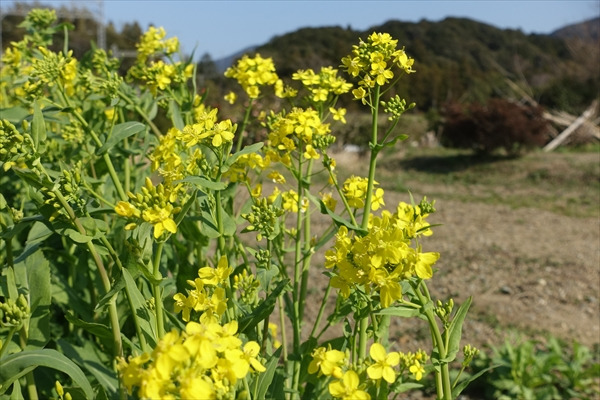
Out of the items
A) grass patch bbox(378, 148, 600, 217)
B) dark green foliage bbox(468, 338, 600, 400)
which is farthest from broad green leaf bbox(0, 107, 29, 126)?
grass patch bbox(378, 148, 600, 217)

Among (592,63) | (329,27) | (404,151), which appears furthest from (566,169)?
(329,27)

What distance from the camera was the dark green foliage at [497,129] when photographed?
Result: 10.8 meters

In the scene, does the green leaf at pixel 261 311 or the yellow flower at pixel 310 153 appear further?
the yellow flower at pixel 310 153

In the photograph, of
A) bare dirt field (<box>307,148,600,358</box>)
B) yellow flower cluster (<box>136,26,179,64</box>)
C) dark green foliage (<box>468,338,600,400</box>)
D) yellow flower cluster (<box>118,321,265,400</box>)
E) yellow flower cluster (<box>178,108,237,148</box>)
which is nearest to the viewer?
yellow flower cluster (<box>118,321,265,400</box>)

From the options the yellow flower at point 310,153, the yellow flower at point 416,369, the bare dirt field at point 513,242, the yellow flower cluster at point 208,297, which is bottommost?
the bare dirt field at point 513,242

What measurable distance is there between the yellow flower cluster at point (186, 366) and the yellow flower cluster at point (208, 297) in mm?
163

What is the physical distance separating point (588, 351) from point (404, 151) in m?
10.0

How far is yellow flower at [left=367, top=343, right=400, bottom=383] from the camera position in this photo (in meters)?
1.02

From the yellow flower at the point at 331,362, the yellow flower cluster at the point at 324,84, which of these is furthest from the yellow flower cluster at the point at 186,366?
the yellow flower cluster at the point at 324,84

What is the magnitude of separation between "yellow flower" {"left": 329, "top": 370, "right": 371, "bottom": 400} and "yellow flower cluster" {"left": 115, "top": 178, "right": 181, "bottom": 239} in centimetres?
38

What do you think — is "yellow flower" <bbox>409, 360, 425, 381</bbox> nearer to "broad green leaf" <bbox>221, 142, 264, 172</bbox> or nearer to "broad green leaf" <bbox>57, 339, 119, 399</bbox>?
"broad green leaf" <bbox>221, 142, 264, 172</bbox>

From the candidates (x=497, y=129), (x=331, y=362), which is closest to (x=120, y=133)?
(x=331, y=362)

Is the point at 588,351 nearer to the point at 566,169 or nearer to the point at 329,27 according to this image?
the point at 566,169

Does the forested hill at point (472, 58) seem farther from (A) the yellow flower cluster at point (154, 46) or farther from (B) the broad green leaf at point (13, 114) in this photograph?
(B) the broad green leaf at point (13, 114)
